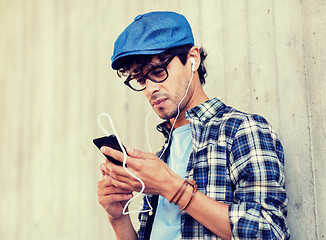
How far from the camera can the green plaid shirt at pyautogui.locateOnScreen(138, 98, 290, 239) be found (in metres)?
1.16

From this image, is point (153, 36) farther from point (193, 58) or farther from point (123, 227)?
point (123, 227)

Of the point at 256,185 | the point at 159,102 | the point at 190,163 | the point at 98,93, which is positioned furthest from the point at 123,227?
the point at 98,93

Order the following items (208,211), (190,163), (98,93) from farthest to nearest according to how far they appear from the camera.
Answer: (98,93) → (190,163) → (208,211)

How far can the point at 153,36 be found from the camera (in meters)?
1.52

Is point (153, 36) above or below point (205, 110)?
above

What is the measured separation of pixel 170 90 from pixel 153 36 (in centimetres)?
23

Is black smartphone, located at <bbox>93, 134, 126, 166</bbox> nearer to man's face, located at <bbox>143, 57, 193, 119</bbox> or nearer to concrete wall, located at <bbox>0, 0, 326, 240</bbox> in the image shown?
man's face, located at <bbox>143, 57, 193, 119</bbox>

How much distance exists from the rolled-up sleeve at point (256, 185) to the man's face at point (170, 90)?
326 millimetres

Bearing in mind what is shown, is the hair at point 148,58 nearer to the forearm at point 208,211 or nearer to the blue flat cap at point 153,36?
the blue flat cap at point 153,36

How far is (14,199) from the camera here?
343 centimetres

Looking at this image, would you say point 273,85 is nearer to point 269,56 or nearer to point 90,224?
point 269,56

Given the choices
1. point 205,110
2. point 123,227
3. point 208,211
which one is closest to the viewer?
point 208,211

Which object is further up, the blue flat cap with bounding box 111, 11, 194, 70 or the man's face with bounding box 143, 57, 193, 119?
the blue flat cap with bounding box 111, 11, 194, 70

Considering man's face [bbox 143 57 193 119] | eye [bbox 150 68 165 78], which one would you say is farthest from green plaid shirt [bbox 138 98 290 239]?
eye [bbox 150 68 165 78]
